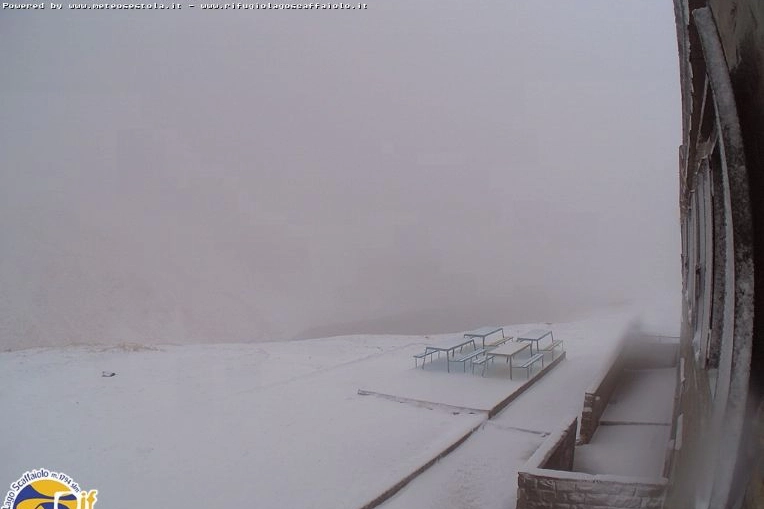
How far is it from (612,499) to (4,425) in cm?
790

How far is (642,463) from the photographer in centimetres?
563

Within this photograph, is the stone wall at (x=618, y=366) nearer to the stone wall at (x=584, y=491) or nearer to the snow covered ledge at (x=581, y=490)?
the snow covered ledge at (x=581, y=490)

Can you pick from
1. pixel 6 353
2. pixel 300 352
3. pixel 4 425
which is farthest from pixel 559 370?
pixel 6 353

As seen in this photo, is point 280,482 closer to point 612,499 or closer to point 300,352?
point 612,499

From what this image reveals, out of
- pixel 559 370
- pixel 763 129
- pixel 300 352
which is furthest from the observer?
pixel 300 352

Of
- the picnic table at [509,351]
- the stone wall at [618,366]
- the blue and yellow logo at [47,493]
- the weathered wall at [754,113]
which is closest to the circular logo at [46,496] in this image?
the blue and yellow logo at [47,493]

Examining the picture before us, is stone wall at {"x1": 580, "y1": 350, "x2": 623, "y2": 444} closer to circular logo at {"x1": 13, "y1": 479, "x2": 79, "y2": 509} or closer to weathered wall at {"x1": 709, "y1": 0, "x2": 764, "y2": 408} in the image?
circular logo at {"x1": 13, "y1": 479, "x2": 79, "y2": 509}

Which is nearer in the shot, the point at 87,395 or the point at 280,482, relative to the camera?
the point at 280,482

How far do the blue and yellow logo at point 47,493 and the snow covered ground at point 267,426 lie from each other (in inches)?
10.1

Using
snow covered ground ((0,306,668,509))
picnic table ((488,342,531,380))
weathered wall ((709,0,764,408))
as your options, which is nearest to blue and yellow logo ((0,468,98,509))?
snow covered ground ((0,306,668,509))

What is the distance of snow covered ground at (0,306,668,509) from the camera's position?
5.41 metres

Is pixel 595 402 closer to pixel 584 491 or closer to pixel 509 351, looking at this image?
pixel 584 491

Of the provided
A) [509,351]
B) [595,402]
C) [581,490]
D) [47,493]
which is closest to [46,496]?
[47,493]

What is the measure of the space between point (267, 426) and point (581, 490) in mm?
4742
